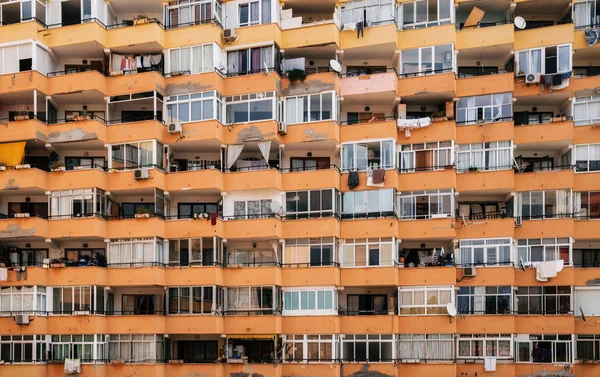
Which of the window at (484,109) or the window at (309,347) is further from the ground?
the window at (484,109)

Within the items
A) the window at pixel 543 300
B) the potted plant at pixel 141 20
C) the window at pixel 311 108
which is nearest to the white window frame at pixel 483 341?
the window at pixel 543 300

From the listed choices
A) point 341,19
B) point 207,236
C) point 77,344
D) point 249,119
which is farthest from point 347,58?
point 77,344

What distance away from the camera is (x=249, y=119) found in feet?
154

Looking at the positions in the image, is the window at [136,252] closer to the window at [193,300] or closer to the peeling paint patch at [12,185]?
the window at [193,300]

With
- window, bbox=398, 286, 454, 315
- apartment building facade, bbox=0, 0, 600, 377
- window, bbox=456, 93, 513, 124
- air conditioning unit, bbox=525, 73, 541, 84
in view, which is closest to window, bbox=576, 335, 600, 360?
apartment building facade, bbox=0, 0, 600, 377

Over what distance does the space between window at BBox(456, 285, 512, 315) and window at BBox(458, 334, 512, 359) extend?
122 centimetres

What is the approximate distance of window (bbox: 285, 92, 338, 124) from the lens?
46.6 meters

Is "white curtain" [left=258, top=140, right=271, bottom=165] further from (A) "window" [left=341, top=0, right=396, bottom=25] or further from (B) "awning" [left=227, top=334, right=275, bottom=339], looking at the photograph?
(B) "awning" [left=227, top=334, right=275, bottom=339]

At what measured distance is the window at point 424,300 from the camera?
4416 cm

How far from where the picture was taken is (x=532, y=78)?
45844 millimetres

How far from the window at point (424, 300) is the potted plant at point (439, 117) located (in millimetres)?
8571

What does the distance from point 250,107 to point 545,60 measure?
1546 cm

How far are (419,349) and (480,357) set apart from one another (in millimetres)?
2988

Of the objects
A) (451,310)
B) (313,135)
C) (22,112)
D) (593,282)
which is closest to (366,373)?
(451,310)
